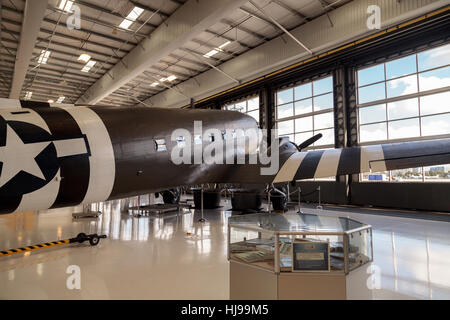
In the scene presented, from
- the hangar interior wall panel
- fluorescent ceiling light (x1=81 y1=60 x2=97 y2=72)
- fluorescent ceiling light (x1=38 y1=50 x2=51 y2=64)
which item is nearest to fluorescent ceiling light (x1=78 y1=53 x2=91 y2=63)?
fluorescent ceiling light (x1=81 y1=60 x2=97 y2=72)

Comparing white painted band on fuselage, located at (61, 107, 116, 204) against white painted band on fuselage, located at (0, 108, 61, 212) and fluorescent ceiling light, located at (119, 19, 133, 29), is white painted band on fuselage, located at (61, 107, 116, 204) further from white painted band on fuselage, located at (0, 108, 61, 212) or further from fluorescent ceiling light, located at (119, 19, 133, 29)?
fluorescent ceiling light, located at (119, 19, 133, 29)

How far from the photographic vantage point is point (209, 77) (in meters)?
20.7

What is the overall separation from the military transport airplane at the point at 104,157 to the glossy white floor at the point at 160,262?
1.20 m

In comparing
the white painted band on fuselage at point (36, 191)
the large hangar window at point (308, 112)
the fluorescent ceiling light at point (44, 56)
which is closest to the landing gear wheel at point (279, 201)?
the large hangar window at point (308, 112)

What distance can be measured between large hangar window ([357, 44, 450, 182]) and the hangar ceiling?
422 centimetres

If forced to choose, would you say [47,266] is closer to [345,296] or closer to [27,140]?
[27,140]

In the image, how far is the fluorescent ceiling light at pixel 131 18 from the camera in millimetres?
13033

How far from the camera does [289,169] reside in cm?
815

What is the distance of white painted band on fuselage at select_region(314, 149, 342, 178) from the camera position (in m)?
7.26

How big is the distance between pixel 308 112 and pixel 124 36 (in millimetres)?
11343

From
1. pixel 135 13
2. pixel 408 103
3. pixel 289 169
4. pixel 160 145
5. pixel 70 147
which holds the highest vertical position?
pixel 135 13

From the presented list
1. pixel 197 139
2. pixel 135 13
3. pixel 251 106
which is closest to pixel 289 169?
pixel 197 139

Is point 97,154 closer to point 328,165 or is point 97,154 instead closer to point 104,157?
point 104,157

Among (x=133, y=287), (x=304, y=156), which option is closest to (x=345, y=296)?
(x=133, y=287)
